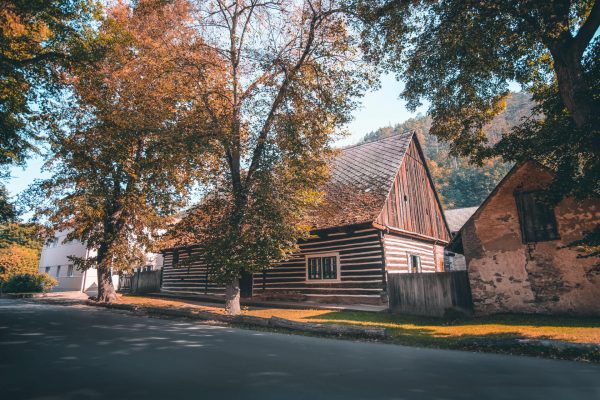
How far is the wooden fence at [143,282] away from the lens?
2644cm

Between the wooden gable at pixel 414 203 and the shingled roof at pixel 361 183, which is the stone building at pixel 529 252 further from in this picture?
the shingled roof at pixel 361 183

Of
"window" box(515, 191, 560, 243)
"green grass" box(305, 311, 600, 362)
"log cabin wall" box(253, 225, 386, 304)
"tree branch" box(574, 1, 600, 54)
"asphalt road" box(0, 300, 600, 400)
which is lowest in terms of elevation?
"green grass" box(305, 311, 600, 362)

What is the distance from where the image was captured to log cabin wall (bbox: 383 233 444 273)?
15.7 m

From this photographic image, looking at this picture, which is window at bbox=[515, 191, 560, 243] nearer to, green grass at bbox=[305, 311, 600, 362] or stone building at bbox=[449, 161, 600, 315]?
stone building at bbox=[449, 161, 600, 315]

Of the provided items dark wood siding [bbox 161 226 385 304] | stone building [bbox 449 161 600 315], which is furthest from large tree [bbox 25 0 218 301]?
stone building [bbox 449 161 600 315]

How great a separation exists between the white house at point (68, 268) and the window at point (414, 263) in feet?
74.5

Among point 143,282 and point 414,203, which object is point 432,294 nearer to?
point 414,203

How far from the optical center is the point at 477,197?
66875 mm

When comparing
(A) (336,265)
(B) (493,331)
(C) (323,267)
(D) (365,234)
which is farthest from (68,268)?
(B) (493,331)

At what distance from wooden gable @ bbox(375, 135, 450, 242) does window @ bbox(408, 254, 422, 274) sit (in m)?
1.49

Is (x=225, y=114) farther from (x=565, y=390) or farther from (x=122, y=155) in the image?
(x=565, y=390)

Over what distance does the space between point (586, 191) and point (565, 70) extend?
135 inches

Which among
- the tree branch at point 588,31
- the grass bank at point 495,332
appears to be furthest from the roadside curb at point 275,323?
the tree branch at point 588,31

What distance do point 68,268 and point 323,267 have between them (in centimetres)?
3174
